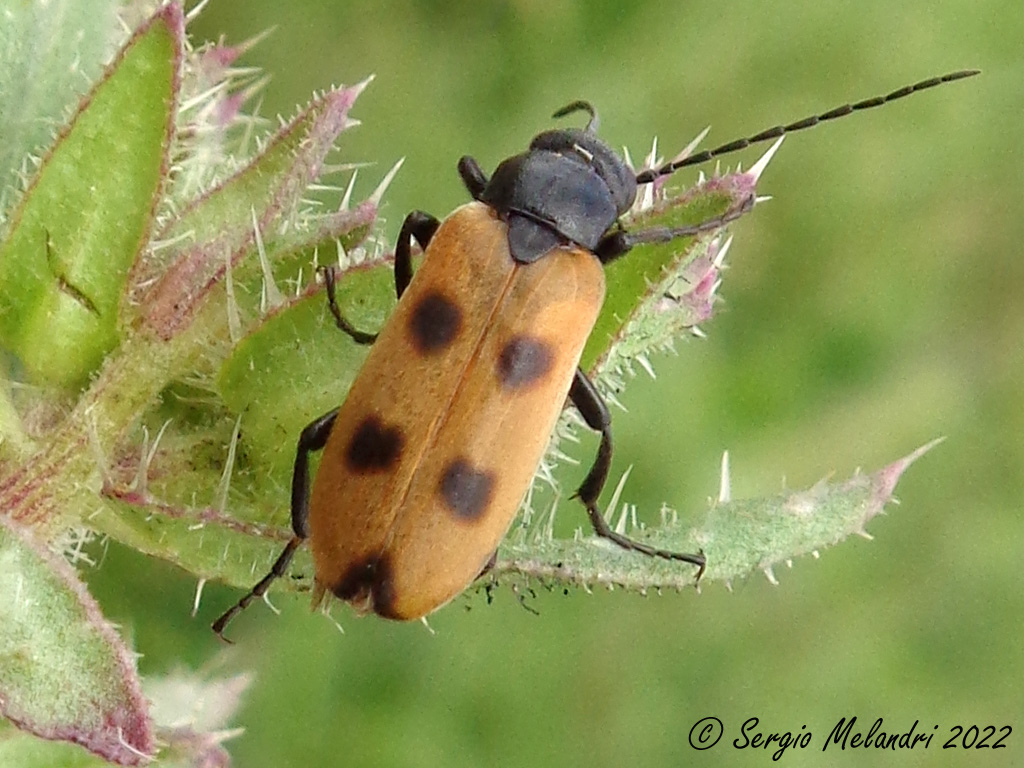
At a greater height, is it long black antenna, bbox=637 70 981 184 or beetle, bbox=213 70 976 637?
long black antenna, bbox=637 70 981 184

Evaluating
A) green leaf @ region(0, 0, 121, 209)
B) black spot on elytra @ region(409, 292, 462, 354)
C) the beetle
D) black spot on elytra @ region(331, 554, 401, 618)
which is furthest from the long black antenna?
green leaf @ region(0, 0, 121, 209)

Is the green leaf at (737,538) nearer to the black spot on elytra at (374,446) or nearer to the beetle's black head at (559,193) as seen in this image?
the black spot on elytra at (374,446)

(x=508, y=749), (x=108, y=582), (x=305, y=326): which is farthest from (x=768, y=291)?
(x=305, y=326)

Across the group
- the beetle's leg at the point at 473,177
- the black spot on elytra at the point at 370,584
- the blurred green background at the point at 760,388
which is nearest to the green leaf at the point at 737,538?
the black spot on elytra at the point at 370,584

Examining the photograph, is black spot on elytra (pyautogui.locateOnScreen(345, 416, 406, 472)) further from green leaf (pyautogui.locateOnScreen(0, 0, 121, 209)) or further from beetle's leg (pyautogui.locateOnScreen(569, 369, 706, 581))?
green leaf (pyautogui.locateOnScreen(0, 0, 121, 209))

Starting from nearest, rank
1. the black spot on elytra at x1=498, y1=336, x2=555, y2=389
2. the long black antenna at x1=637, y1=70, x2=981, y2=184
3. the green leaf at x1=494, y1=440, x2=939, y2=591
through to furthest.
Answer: the green leaf at x1=494, y1=440, x2=939, y2=591 → the black spot on elytra at x1=498, y1=336, x2=555, y2=389 → the long black antenna at x1=637, y1=70, x2=981, y2=184

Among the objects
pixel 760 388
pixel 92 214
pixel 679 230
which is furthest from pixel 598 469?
pixel 760 388
